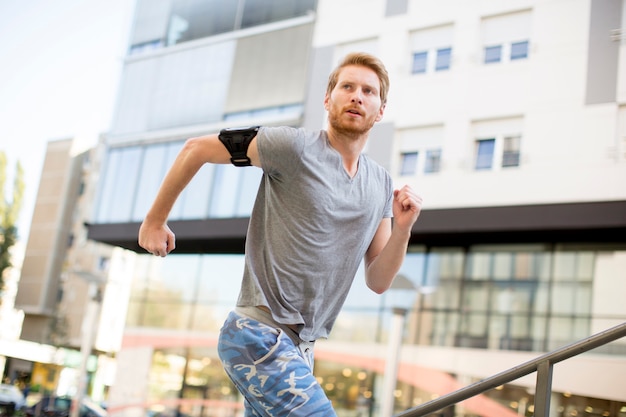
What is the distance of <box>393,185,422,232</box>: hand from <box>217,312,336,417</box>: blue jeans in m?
0.32

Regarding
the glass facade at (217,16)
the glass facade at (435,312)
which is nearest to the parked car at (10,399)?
the glass facade at (435,312)

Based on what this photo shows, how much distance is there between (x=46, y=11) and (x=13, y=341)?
1264 centimetres

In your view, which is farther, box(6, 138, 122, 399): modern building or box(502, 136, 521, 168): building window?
box(6, 138, 122, 399): modern building

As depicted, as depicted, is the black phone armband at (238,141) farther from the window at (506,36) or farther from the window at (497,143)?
the window at (506,36)

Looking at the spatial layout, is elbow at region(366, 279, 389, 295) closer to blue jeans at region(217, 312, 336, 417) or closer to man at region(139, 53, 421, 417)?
man at region(139, 53, 421, 417)

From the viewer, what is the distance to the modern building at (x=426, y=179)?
891 centimetres

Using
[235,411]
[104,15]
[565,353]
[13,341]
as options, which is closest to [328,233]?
[565,353]

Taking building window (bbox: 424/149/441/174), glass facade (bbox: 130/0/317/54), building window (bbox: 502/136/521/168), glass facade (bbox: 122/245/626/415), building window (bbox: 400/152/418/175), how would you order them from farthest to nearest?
glass facade (bbox: 130/0/317/54) → building window (bbox: 400/152/418/175) → building window (bbox: 424/149/441/174) → building window (bbox: 502/136/521/168) → glass facade (bbox: 122/245/626/415)

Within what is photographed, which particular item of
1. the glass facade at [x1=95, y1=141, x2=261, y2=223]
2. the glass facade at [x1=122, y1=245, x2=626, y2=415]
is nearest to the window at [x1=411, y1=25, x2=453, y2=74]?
the glass facade at [x1=122, y1=245, x2=626, y2=415]

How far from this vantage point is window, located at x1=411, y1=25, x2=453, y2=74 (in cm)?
1041

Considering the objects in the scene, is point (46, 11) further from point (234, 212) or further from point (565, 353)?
point (565, 353)

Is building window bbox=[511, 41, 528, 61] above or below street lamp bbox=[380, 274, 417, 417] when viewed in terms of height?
above

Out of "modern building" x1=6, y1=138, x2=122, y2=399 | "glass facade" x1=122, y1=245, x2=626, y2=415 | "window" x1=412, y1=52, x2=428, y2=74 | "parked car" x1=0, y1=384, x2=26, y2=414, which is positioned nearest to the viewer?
"glass facade" x1=122, y1=245, x2=626, y2=415

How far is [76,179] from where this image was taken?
33.4m
